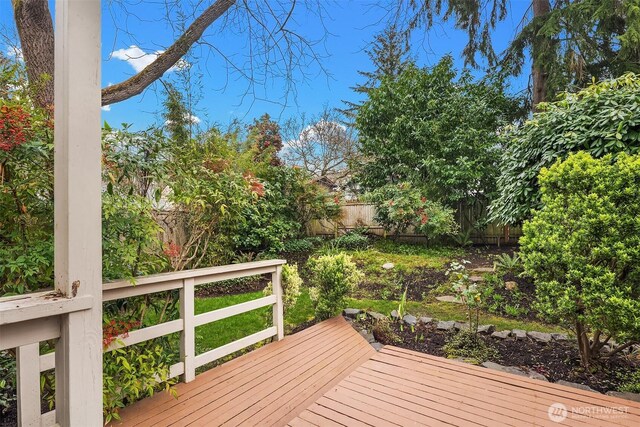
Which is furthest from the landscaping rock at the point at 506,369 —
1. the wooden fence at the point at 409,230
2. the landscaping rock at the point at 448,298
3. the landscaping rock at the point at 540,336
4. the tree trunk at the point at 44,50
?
the wooden fence at the point at 409,230

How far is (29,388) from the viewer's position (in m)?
1.40

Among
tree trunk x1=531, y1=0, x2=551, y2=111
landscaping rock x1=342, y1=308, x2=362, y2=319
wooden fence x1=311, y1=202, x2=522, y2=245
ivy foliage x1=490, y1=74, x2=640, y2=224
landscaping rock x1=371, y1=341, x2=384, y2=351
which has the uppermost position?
tree trunk x1=531, y1=0, x2=551, y2=111

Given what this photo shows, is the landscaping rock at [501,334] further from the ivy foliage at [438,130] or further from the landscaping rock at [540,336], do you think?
the ivy foliage at [438,130]

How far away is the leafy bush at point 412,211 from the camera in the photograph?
25.0ft

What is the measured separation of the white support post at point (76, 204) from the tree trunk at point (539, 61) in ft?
26.9

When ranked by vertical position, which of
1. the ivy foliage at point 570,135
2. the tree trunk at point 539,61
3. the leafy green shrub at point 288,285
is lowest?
the leafy green shrub at point 288,285

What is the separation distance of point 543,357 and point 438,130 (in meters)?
6.87

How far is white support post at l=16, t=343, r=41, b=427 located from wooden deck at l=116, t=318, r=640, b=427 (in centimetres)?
59

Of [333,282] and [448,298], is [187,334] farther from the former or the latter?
[448,298]

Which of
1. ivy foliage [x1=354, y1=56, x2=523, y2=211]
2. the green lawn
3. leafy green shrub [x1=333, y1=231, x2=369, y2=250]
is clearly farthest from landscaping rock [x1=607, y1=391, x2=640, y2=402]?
ivy foliage [x1=354, y1=56, x2=523, y2=211]

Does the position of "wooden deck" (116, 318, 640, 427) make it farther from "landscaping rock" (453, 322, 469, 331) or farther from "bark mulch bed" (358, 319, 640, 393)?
"landscaping rock" (453, 322, 469, 331)

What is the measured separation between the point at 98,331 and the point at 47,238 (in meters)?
1.06

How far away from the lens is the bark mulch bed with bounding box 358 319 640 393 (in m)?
2.56

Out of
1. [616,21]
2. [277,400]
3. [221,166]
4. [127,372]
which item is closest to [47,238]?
[127,372]
